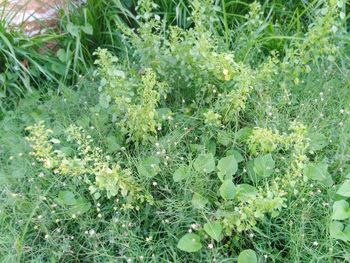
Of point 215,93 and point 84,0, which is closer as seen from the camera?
point 215,93

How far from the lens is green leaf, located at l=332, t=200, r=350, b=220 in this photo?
1.70 metres

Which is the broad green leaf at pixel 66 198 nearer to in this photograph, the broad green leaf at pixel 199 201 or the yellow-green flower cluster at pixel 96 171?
the yellow-green flower cluster at pixel 96 171

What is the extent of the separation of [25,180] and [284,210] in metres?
1.09

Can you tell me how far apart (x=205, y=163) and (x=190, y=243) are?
32 cm

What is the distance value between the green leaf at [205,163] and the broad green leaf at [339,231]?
473mm

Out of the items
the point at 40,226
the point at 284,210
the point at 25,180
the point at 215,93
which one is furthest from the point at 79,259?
the point at 215,93

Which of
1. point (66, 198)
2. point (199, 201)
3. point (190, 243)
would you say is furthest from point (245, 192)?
point (66, 198)

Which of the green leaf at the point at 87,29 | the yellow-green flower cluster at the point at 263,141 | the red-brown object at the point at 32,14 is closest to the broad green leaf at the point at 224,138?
the yellow-green flower cluster at the point at 263,141

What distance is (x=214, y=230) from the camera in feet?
5.44

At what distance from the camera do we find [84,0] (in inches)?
116

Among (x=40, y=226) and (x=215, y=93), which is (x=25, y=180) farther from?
(x=215, y=93)

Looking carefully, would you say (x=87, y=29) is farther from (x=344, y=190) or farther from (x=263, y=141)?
(x=344, y=190)

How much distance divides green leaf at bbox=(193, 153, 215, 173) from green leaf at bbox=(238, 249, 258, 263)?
0.34m

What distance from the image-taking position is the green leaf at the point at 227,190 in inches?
68.5
